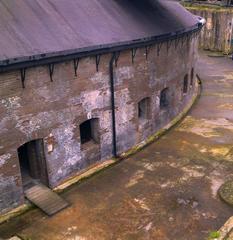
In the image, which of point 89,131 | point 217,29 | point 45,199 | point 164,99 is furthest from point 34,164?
point 217,29

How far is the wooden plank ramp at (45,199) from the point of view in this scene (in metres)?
10.8

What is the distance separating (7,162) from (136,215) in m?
4.05

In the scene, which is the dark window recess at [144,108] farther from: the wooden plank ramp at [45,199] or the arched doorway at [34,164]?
the wooden plank ramp at [45,199]

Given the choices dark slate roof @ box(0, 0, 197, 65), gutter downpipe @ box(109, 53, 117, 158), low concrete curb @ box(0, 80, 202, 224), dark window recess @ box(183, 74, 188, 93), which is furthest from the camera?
dark window recess @ box(183, 74, 188, 93)

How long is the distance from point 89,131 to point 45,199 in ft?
10.5

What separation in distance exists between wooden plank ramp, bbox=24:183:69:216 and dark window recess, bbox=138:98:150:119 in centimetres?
558

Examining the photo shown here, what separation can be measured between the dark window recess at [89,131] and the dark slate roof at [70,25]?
2991mm

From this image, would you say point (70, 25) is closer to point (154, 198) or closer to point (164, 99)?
point (154, 198)

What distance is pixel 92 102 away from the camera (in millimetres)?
12297

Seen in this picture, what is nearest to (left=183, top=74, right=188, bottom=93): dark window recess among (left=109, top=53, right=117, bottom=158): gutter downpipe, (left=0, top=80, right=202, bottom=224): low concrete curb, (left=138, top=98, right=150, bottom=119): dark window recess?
(left=0, top=80, right=202, bottom=224): low concrete curb

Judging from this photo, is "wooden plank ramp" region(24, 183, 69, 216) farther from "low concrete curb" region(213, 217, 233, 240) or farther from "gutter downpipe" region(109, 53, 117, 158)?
"low concrete curb" region(213, 217, 233, 240)

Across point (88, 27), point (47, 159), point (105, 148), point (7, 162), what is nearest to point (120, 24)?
point (88, 27)

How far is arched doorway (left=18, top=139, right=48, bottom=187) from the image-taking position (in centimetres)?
1123

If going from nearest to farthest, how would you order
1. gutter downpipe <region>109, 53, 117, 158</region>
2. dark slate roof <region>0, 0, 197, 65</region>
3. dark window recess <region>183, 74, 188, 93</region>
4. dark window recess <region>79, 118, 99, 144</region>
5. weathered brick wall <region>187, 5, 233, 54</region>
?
dark slate roof <region>0, 0, 197, 65</region>, gutter downpipe <region>109, 53, 117, 158</region>, dark window recess <region>79, 118, 99, 144</region>, dark window recess <region>183, 74, 188, 93</region>, weathered brick wall <region>187, 5, 233, 54</region>
